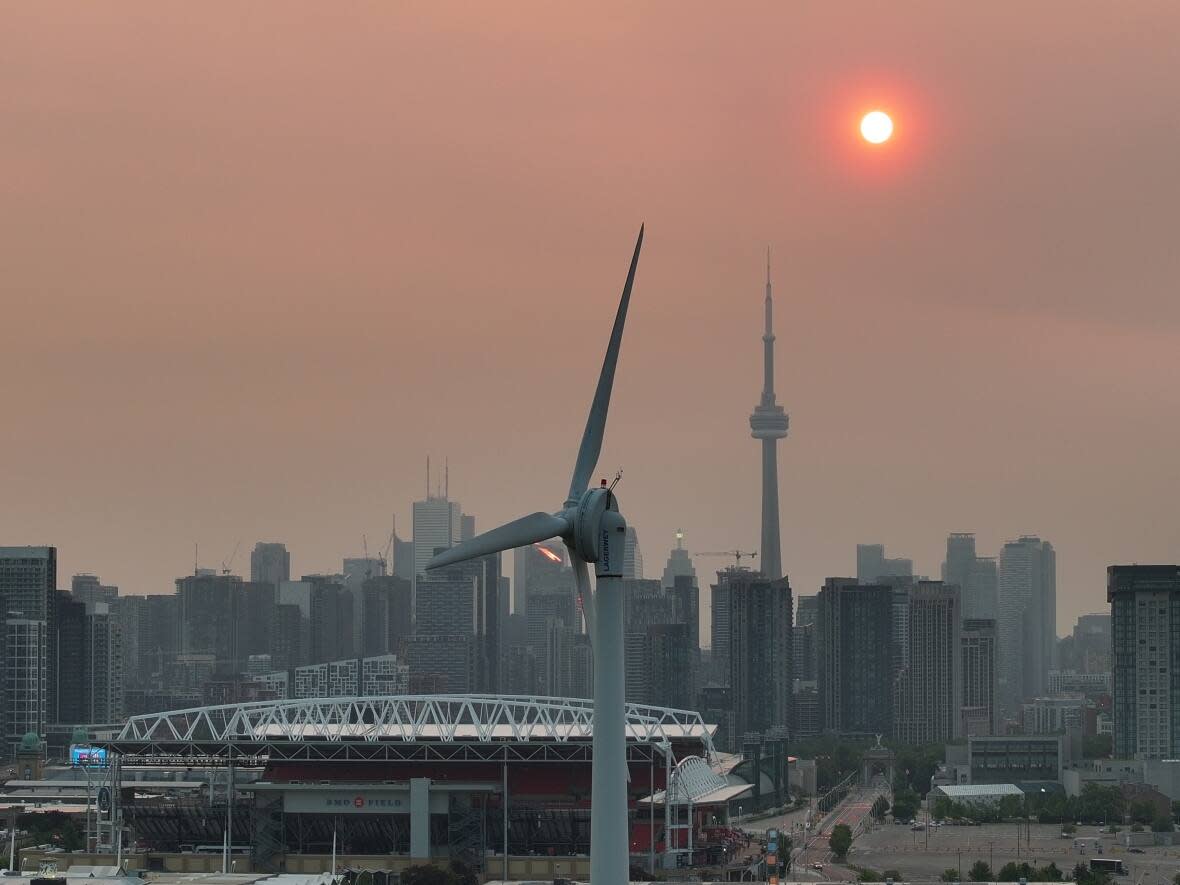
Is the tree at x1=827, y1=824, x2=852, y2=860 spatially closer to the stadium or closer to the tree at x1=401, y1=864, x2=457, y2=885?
the stadium

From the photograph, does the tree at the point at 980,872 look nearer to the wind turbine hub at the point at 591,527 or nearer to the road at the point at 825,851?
the road at the point at 825,851

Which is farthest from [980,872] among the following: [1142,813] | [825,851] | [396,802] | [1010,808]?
[1010,808]

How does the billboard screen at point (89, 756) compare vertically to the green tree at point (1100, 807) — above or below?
above

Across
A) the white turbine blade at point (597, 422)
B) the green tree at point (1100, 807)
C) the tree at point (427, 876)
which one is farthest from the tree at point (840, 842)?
the white turbine blade at point (597, 422)

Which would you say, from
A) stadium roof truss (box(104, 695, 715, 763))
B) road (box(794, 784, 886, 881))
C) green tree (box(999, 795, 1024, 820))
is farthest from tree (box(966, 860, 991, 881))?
green tree (box(999, 795, 1024, 820))

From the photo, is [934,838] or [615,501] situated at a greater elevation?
[615,501]

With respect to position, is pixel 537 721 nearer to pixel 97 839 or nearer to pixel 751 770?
pixel 97 839

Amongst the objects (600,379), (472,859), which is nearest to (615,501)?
(600,379)
